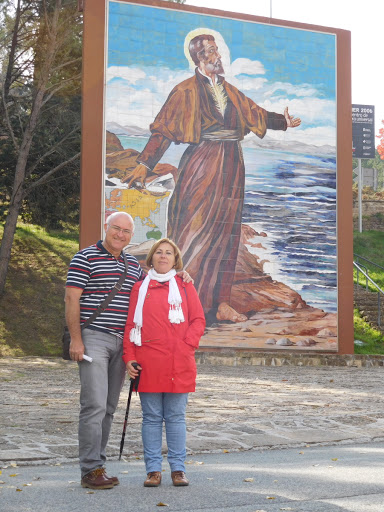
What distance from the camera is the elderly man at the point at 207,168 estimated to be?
19.4m

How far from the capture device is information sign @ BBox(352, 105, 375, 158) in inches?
1565

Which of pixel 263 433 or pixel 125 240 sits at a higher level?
pixel 125 240

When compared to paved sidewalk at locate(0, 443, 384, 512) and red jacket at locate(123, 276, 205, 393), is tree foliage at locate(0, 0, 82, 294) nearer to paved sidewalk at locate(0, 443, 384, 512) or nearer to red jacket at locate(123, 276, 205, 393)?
paved sidewalk at locate(0, 443, 384, 512)

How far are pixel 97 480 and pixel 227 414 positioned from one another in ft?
15.0

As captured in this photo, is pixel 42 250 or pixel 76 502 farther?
pixel 42 250

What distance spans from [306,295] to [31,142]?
1300 centimetres

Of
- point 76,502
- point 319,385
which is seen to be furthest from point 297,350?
point 76,502

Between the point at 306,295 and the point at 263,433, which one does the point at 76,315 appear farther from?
the point at 306,295

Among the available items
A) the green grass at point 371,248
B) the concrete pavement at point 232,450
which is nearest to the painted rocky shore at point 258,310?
the concrete pavement at point 232,450

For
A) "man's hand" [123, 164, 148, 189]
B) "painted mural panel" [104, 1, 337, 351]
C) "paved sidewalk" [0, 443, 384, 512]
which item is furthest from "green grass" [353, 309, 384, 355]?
"paved sidewalk" [0, 443, 384, 512]

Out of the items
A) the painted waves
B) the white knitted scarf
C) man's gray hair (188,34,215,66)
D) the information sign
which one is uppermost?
the information sign

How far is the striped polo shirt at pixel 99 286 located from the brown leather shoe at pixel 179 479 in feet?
3.22

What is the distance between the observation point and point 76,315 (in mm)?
5637

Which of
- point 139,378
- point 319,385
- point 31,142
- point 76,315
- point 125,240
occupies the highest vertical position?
point 31,142
